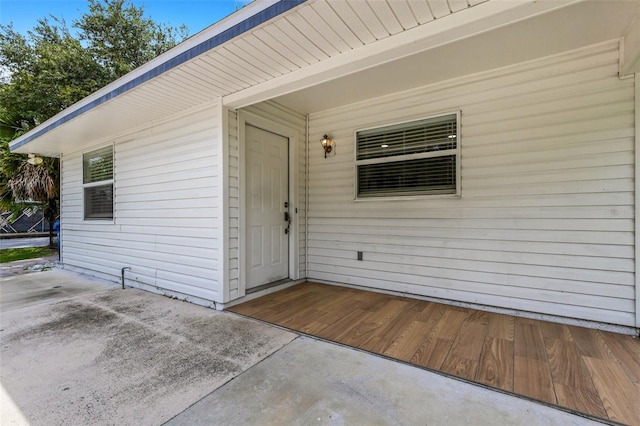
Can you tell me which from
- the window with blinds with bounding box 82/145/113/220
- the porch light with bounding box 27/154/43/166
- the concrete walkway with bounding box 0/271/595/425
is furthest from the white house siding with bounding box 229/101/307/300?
the porch light with bounding box 27/154/43/166

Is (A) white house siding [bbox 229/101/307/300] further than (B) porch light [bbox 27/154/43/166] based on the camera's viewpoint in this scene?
No

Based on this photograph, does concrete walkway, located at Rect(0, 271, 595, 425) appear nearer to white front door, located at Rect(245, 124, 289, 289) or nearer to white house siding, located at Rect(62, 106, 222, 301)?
white house siding, located at Rect(62, 106, 222, 301)

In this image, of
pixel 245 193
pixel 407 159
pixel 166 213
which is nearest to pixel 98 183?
pixel 166 213

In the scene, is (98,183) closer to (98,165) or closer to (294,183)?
(98,165)

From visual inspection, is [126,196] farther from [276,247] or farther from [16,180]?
[16,180]

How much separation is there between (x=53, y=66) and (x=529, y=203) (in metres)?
12.6

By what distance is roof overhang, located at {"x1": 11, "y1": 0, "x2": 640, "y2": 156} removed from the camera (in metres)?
1.91

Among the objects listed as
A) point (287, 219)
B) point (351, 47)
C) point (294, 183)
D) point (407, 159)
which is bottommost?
point (287, 219)

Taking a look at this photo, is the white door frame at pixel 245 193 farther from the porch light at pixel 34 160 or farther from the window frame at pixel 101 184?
the porch light at pixel 34 160

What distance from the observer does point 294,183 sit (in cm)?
450

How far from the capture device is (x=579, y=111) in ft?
9.11

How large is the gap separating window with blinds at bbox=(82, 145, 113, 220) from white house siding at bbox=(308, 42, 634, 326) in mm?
4662

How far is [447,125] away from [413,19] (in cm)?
176

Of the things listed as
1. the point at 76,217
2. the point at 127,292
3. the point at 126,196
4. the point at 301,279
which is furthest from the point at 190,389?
the point at 76,217
